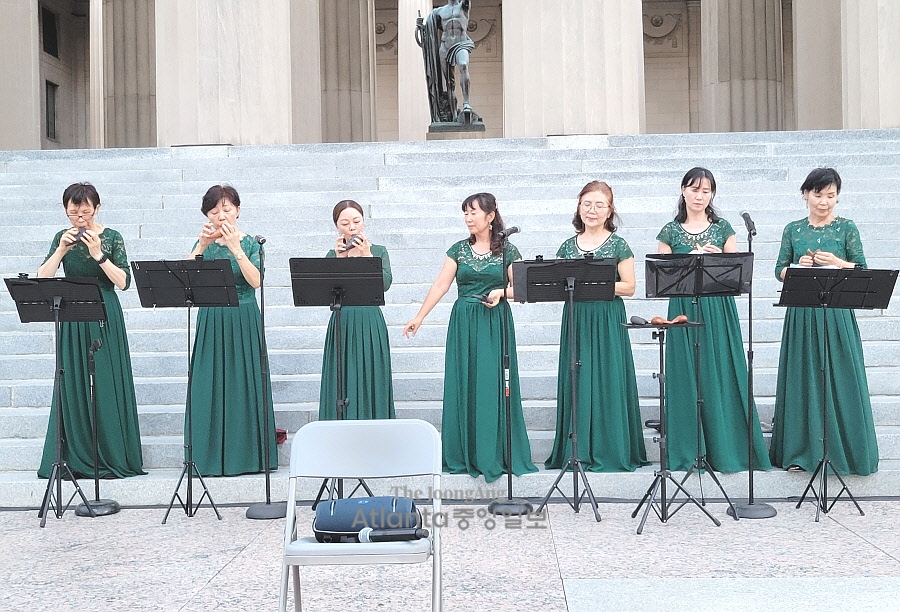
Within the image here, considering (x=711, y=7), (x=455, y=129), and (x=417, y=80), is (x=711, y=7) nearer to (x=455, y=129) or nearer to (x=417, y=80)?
(x=417, y=80)

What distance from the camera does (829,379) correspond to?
7.18m

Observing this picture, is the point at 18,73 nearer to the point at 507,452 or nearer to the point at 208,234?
the point at 208,234

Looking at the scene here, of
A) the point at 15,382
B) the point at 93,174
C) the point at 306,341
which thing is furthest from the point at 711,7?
the point at 15,382

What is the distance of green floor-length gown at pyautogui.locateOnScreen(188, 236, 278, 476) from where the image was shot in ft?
24.6

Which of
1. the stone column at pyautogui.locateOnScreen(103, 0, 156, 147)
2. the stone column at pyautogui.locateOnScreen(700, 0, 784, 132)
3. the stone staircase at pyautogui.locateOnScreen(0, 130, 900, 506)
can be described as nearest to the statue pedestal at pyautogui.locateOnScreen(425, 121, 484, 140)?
the stone staircase at pyautogui.locateOnScreen(0, 130, 900, 506)

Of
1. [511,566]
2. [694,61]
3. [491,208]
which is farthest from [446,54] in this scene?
[694,61]

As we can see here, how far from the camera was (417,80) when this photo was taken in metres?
20.9

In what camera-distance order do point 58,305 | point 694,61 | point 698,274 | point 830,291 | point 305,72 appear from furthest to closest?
1. point 694,61
2. point 305,72
3. point 58,305
4. point 830,291
5. point 698,274

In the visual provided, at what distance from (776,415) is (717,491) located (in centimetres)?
69

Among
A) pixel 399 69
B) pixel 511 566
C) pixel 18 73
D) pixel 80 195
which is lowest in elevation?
pixel 511 566

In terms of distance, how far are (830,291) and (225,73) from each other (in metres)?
10.3

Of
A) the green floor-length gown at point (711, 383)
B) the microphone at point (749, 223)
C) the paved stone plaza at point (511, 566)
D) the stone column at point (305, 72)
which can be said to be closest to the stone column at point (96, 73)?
the stone column at point (305, 72)

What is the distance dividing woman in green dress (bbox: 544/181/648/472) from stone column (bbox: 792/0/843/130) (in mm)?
10780

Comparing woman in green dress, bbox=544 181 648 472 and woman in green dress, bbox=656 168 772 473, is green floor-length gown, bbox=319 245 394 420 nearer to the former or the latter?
woman in green dress, bbox=544 181 648 472
